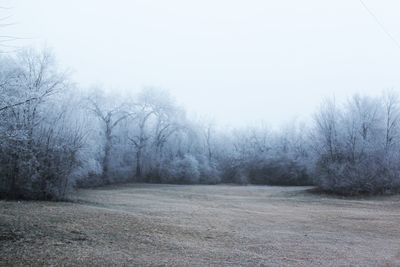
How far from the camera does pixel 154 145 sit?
53.5 metres

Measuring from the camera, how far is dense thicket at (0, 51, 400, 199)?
22.5 m

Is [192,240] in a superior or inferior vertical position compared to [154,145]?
inferior

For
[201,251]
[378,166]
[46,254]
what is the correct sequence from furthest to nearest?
[378,166] < [201,251] < [46,254]

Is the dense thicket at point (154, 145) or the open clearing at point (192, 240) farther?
the dense thicket at point (154, 145)

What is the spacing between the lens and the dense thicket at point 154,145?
22.5 m

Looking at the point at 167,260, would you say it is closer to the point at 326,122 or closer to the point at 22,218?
the point at 22,218

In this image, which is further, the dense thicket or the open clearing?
the dense thicket

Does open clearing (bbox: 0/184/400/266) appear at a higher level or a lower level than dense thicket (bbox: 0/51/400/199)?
lower

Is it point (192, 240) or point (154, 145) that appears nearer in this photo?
point (192, 240)

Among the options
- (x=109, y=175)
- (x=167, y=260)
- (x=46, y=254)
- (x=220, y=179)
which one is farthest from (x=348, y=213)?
(x=220, y=179)

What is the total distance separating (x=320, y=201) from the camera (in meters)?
28.1

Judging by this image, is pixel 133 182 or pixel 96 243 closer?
pixel 96 243

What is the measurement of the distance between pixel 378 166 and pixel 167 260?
1122 inches

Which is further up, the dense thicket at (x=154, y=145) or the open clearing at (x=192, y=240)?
the dense thicket at (x=154, y=145)
